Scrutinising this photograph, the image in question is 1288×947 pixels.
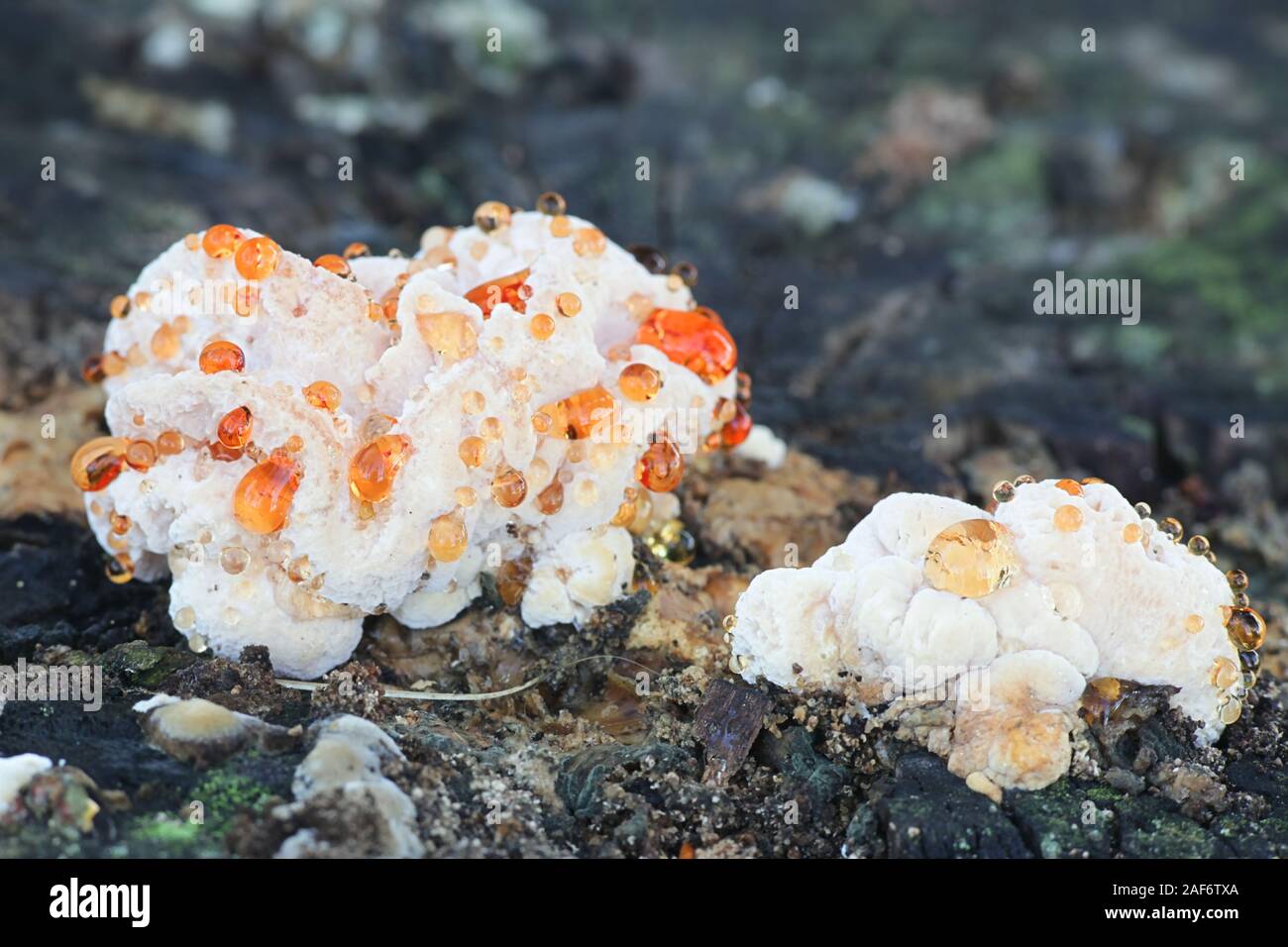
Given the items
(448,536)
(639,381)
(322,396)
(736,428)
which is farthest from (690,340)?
(322,396)

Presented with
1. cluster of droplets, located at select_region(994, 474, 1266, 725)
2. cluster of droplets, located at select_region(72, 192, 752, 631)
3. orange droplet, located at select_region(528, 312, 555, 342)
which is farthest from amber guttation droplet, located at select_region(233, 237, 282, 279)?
cluster of droplets, located at select_region(994, 474, 1266, 725)

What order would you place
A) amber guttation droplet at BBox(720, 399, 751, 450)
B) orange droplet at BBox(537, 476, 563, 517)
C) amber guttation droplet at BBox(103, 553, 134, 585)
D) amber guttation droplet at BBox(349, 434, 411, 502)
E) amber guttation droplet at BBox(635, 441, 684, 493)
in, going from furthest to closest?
amber guttation droplet at BBox(720, 399, 751, 450), amber guttation droplet at BBox(103, 553, 134, 585), amber guttation droplet at BBox(635, 441, 684, 493), orange droplet at BBox(537, 476, 563, 517), amber guttation droplet at BBox(349, 434, 411, 502)

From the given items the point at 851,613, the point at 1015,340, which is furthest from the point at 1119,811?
the point at 1015,340

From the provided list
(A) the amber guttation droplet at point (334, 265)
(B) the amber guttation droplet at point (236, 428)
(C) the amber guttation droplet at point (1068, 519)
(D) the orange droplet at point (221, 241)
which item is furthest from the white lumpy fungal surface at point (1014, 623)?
(D) the orange droplet at point (221, 241)

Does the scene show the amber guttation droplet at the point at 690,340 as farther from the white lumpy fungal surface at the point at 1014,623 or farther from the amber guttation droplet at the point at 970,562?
the amber guttation droplet at the point at 970,562

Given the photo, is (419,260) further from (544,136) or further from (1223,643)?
(544,136)

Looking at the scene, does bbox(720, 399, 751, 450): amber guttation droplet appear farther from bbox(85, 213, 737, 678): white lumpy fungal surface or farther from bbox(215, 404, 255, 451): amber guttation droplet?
bbox(215, 404, 255, 451): amber guttation droplet
